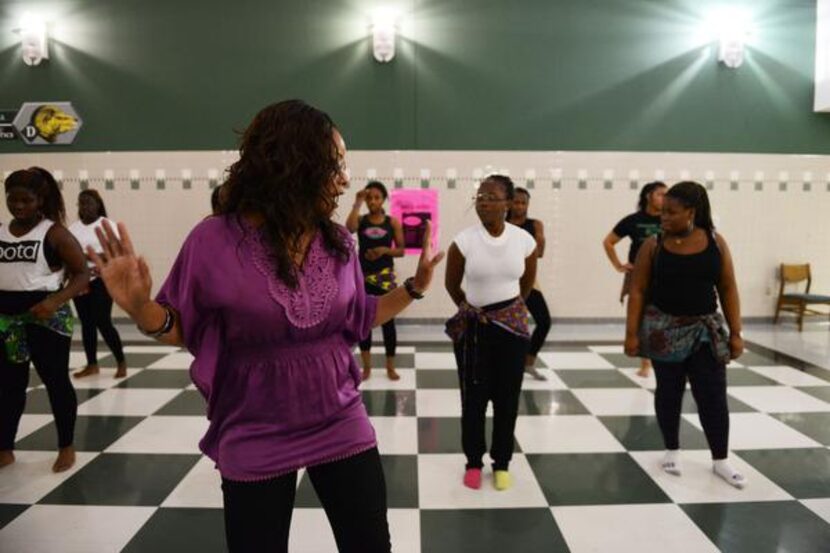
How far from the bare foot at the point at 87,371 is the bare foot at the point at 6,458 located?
1.57 meters

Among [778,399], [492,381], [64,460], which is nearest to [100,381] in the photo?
[64,460]

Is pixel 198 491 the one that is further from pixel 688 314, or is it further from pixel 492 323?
pixel 688 314

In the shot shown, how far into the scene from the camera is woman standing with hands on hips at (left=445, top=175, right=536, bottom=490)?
2.54m

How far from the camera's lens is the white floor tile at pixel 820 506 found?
240cm

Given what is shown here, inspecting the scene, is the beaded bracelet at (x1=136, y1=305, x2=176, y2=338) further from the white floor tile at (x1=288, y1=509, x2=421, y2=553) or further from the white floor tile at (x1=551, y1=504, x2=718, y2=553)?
the white floor tile at (x1=551, y1=504, x2=718, y2=553)

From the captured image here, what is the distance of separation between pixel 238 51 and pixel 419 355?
382 cm

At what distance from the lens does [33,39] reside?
20.1ft

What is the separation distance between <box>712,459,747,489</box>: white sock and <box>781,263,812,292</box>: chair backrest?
4.50 m

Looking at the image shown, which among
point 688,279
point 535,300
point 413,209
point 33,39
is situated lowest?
point 535,300

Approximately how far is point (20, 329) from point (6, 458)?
2.31ft

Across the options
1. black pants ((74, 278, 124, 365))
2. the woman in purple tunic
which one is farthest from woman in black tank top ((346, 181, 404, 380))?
the woman in purple tunic

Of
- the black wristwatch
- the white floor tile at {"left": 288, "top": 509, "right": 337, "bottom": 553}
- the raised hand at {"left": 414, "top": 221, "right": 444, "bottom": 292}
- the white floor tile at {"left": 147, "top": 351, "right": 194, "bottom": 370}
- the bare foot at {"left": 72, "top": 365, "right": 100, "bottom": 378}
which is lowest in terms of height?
the white floor tile at {"left": 147, "top": 351, "right": 194, "bottom": 370}

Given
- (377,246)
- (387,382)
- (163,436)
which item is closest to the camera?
(163,436)

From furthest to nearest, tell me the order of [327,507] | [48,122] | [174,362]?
1. [48,122]
2. [174,362]
3. [327,507]
